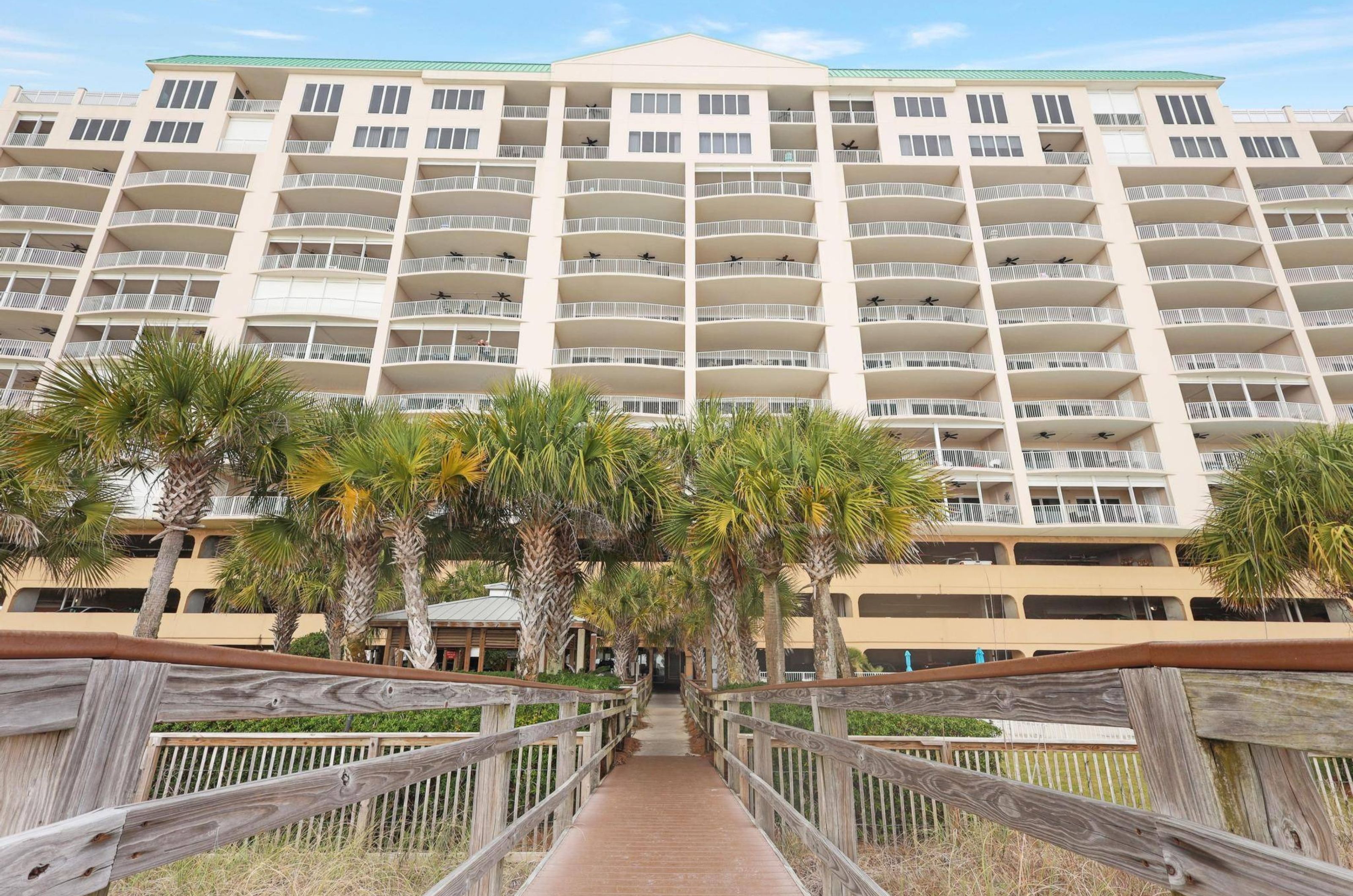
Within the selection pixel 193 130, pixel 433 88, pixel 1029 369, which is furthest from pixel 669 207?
pixel 193 130

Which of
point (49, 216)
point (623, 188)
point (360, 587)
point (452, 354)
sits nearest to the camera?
point (360, 587)

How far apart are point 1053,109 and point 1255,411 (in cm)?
1803

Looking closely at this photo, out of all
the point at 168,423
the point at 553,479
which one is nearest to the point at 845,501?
the point at 553,479

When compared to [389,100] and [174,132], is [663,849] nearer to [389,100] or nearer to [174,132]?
[389,100]

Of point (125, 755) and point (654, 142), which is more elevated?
point (654, 142)

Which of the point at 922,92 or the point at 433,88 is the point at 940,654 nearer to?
the point at 922,92

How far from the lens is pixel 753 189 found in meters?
31.9

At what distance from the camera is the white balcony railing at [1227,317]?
2931 centimetres

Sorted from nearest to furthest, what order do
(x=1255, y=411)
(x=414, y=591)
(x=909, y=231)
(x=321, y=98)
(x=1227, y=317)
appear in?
(x=414, y=591) < (x=1255, y=411) < (x=1227, y=317) < (x=909, y=231) < (x=321, y=98)

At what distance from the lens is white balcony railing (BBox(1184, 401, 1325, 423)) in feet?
90.3

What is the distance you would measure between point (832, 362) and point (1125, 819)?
94.3 ft

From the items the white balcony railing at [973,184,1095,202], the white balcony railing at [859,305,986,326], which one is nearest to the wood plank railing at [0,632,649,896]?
the white balcony railing at [859,305,986,326]

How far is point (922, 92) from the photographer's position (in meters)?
34.2

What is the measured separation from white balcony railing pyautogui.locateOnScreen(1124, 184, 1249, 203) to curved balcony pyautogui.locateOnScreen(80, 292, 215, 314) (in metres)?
43.7
